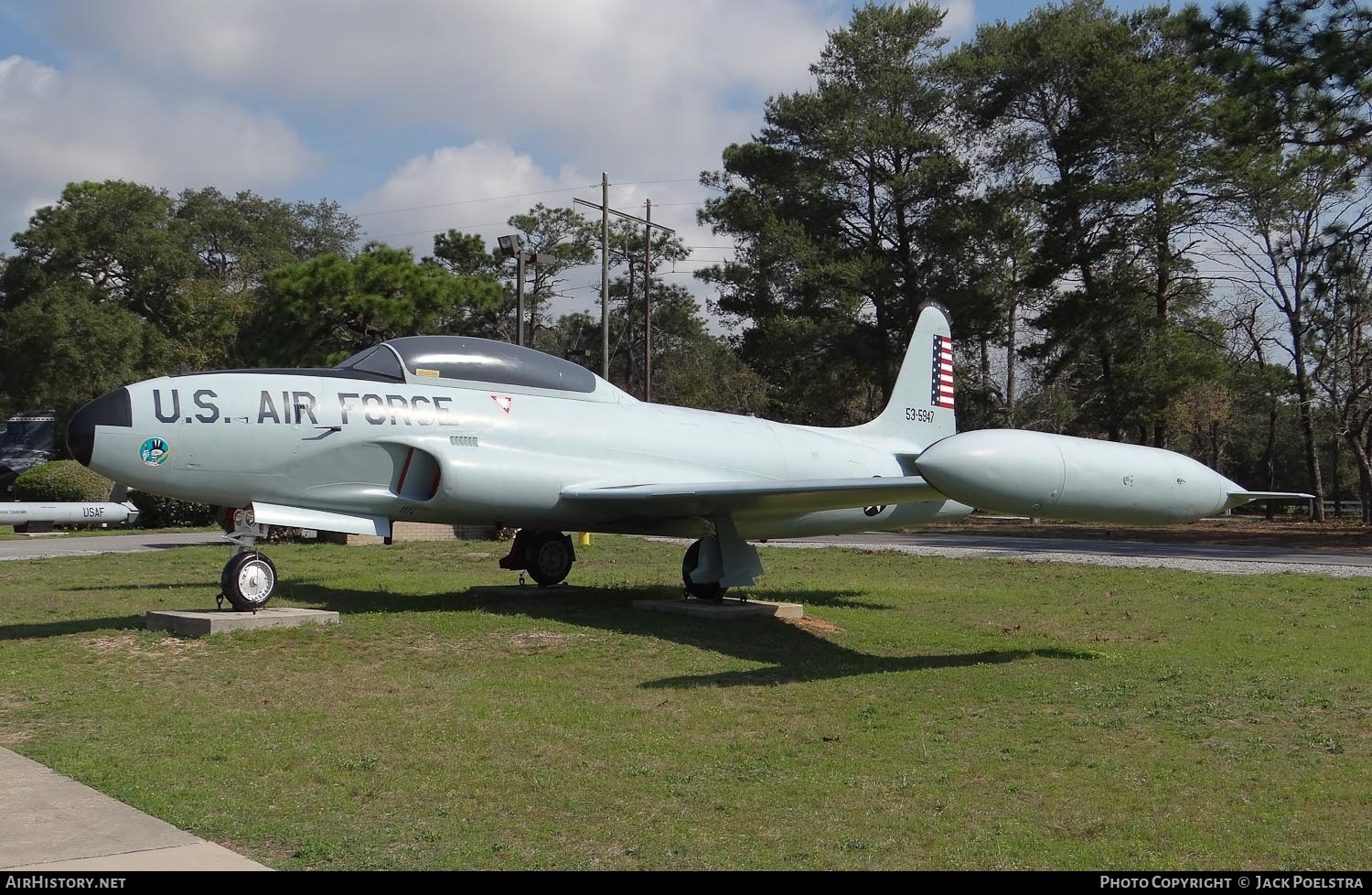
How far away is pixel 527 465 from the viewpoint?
43.5 ft

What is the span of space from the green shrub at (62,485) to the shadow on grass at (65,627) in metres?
24.3

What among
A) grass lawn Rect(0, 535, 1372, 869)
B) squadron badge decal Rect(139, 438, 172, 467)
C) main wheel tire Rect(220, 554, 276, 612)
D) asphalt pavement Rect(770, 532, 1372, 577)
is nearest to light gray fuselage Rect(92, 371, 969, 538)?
squadron badge decal Rect(139, 438, 172, 467)

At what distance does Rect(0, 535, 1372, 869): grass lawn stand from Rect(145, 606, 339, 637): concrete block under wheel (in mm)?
191

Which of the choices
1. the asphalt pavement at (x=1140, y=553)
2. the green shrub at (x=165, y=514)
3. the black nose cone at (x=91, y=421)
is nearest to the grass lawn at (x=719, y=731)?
the black nose cone at (x=91, y=421)

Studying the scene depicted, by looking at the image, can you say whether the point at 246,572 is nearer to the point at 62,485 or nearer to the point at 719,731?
the point at 719,731

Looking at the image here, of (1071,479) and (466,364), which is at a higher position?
(466,364)

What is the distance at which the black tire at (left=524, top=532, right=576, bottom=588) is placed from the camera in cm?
1577

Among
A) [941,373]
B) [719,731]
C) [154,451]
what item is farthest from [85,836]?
[941,373]

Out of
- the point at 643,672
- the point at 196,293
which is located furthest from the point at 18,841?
the point at 196,293

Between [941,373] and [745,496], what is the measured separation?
6.29 m

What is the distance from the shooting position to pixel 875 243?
4700cm

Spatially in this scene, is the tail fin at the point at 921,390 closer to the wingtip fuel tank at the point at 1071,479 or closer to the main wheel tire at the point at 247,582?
the wingtip fuel tank at the point at 1071,479
